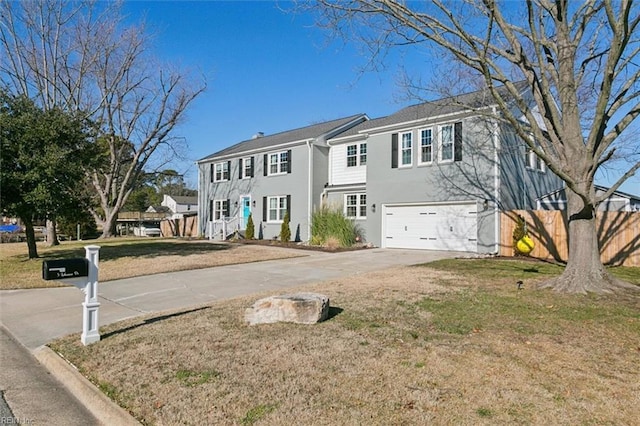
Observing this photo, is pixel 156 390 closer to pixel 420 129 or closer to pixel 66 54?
pixel 420 129

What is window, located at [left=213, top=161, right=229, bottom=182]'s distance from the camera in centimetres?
2746

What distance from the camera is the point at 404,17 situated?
26.9 ft

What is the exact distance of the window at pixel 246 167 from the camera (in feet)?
83.1

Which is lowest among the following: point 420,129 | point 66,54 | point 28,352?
point 28,352

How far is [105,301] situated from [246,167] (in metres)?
18.4

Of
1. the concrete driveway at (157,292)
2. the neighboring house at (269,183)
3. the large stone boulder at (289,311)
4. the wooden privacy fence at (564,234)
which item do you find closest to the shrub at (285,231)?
the neighboring house at (269,183)

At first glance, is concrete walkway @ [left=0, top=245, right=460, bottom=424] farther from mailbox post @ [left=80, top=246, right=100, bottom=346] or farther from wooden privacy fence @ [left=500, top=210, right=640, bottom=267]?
wooden privacy fence @ [left=500, top=210, right=640, bottom=267]

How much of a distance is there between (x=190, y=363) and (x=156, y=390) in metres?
0.60

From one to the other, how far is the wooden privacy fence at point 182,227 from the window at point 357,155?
15.1 m

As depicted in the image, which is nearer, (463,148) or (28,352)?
(28,352)

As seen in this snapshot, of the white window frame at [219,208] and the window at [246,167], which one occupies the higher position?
the window at [246,167]

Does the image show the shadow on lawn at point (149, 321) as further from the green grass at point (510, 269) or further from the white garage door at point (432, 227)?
the white garage door at point (432, 227)

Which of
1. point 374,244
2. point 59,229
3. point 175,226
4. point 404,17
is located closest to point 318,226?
point 374,244

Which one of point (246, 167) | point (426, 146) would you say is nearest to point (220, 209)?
point (246, 167)
